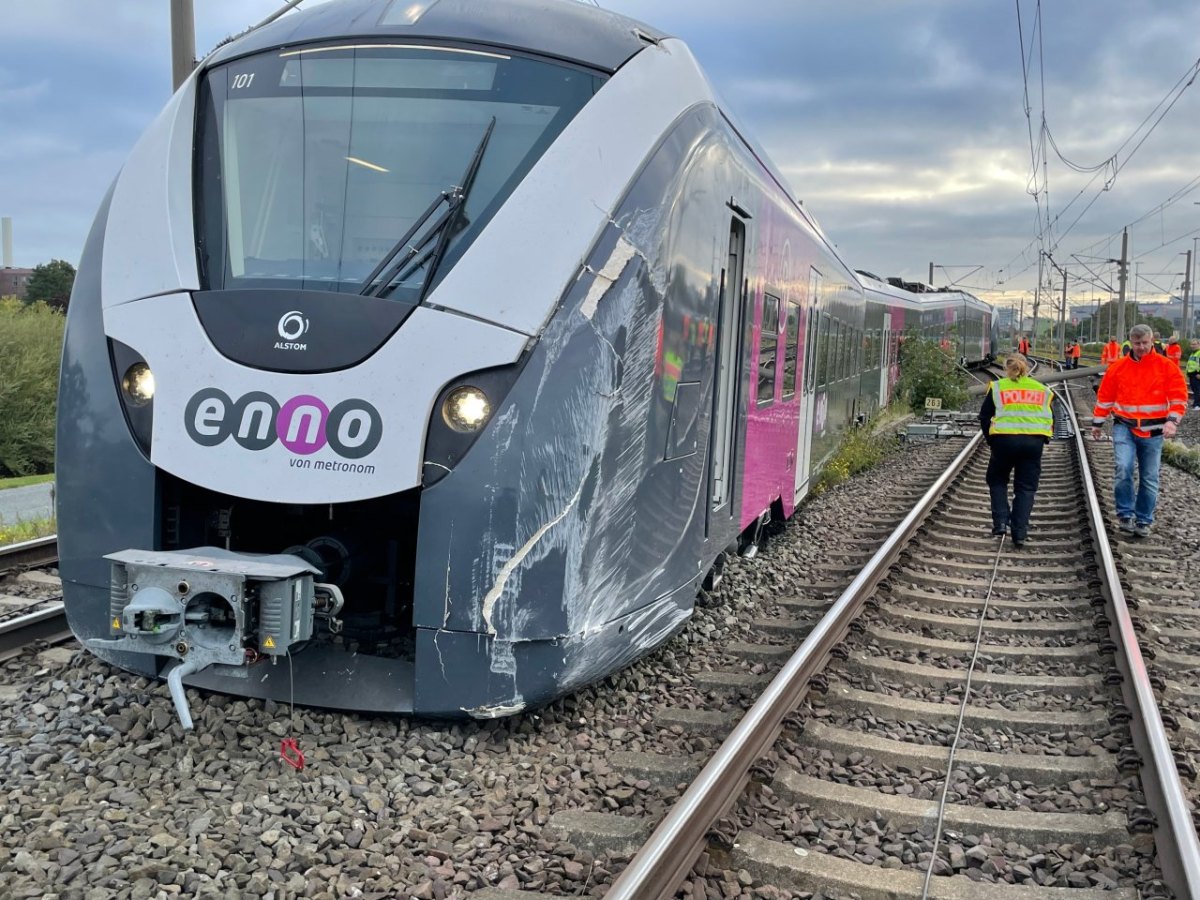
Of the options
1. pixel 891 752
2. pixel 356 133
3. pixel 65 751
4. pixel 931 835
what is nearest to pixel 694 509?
pixel 891 752

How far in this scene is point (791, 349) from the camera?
791 centimetres

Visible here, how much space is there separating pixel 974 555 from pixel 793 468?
5.21ft

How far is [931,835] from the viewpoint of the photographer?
3.65 metres

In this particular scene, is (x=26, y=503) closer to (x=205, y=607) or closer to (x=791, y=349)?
(x=791, y=349)

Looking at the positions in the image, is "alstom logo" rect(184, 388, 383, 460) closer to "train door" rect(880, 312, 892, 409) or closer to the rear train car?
the rear train car

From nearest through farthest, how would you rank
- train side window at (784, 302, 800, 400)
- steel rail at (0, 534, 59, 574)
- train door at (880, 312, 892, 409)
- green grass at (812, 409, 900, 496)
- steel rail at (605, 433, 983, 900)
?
steel rail at (605, 433, 983, 900) → steel rail at (0, 534, 59, 574) → train side window at (784, 302, 800, 400) → green grass at (812, 409, 900, 496) → train door at (880, 312, 892, 409)

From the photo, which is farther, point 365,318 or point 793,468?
point 793,468

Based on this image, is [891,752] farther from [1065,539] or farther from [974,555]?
[1065,539]

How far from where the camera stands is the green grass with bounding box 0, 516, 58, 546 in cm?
870

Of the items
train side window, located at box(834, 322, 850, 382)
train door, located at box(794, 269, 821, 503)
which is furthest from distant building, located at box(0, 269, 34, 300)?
train door, located at box(794, 269, 821, 503)

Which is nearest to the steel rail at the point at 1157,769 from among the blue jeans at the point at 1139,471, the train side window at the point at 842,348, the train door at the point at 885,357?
the blue jeans at the point at 1139,471

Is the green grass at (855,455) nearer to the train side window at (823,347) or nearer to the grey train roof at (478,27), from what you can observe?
the train side window at (823,347)

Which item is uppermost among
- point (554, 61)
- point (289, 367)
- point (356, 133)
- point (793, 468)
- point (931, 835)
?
point (554, 61)

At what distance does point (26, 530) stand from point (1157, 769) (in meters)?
8.72
